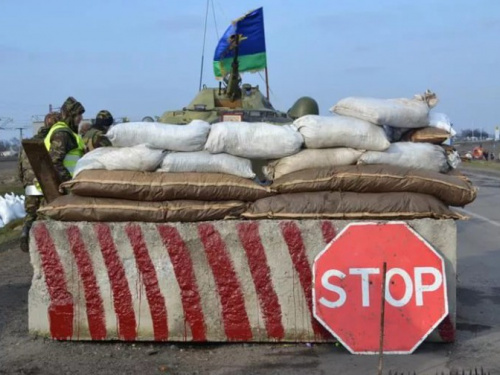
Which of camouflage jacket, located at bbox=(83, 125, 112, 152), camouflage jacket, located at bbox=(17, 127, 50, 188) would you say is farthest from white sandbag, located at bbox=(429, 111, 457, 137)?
camouflage jacket, located at bbox=(17, 127, 50, 188)

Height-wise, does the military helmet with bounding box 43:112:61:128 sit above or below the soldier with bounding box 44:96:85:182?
above

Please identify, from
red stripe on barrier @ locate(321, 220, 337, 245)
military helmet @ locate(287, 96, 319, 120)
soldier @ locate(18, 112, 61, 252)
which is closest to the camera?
red stripe on barrier @ locate(321, 220, 337, 245)

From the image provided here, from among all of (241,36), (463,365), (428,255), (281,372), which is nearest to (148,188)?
(281,372)

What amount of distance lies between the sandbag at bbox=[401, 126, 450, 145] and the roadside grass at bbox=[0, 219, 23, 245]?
23.8 feet

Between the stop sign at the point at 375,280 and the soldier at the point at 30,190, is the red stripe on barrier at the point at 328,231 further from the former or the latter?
the soldier at the point at 30,190

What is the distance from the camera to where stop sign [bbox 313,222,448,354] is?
4.92 m

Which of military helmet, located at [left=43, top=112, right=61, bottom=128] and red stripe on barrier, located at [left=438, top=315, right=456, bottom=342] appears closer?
red stripe on barrier, located at [left=438, top=315, right=456, bottom=342]

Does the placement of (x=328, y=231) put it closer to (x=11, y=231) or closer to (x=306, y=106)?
(x=306, y=106)

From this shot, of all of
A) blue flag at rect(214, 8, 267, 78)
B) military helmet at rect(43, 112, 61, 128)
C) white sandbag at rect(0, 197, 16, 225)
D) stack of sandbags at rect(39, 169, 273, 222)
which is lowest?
white sandbag at rect(0, 197, 16, 225)

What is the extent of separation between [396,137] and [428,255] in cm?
131

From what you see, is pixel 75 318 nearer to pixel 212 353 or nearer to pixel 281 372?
pixel 212 353

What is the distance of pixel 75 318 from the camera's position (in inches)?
203

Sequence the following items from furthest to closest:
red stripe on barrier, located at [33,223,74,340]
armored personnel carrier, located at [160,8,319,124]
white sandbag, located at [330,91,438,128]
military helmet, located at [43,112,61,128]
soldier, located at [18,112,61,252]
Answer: armored personnel carrier, located at [160,8,319,124] → military helmet, located at [43,112,61,128] → soldier, located at [18,112,61,252] → white sandbag, located at [330,91,438,128] → red stripe on barrier, located at [33,223,74,340]

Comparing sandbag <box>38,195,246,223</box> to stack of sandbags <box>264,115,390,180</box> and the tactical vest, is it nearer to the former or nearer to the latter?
stack of sandbags <box>264,115,390,180</box>
